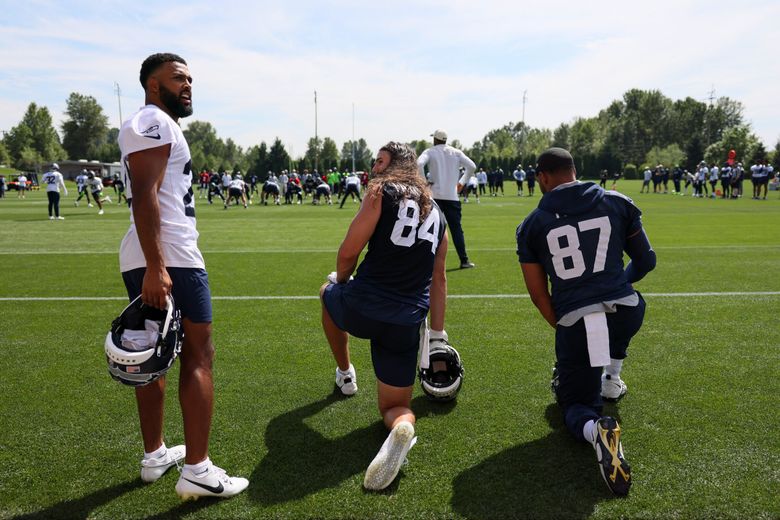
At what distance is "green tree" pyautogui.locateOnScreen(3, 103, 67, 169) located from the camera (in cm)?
9388

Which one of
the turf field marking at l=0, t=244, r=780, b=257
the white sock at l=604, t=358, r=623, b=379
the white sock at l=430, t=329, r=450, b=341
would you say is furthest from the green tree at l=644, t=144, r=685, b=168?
the white sock at l=430, t=329, r=450, b=341

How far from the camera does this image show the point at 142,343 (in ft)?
8.52

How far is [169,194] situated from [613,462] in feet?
8.53

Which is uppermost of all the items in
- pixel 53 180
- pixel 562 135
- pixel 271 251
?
pixel 562 135

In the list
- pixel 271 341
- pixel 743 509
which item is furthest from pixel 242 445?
pixel 743 509

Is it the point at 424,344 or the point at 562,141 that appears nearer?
the point at 424,344

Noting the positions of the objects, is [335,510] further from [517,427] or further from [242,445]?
[517,427]

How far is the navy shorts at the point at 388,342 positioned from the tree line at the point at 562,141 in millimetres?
80979

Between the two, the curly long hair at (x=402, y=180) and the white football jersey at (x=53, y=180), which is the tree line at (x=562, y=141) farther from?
the curly long hair at (x=402, y=180)

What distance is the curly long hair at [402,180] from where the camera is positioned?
3.23 m

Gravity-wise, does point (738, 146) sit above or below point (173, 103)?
above

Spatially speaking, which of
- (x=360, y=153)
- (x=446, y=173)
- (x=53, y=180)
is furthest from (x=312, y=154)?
(x=446, y=173)

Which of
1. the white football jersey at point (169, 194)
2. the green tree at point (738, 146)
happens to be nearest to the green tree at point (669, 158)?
the green tree at point (738, 146)

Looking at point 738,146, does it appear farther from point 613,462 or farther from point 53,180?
point 613,462
